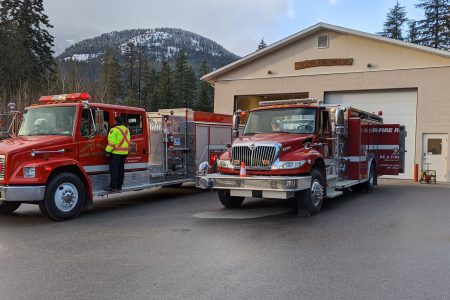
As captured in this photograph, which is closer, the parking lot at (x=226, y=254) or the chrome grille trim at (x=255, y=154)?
the parking lot at (x=226, y=254)

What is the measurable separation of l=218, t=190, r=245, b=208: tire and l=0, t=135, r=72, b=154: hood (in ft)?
11.9

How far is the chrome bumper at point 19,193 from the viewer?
8.18 meters

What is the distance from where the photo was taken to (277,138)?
9555 millimetres

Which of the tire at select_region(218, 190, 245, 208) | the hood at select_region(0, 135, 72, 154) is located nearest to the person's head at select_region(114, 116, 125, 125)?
the hood at select_region(0, 135, 72, 154)

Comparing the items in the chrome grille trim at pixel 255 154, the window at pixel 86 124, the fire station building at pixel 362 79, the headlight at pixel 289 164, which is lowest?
the headlight at pixel 289 164

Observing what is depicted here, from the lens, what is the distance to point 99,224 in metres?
8.63

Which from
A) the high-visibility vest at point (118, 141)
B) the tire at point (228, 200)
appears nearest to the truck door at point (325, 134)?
the tire at point (228, 200)

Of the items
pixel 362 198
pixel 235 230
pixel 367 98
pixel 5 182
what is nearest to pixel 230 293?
pixel 235 230

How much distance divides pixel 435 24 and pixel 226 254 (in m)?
47.4

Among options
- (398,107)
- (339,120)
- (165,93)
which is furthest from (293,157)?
(165,93)

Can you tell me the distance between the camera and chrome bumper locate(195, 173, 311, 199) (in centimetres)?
862

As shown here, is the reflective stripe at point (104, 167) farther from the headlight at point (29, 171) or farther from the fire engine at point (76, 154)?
the headlight at point (29, 171)

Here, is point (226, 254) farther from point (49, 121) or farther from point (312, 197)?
point (49, 121)

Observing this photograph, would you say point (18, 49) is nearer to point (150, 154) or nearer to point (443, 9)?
point (150, 154)
